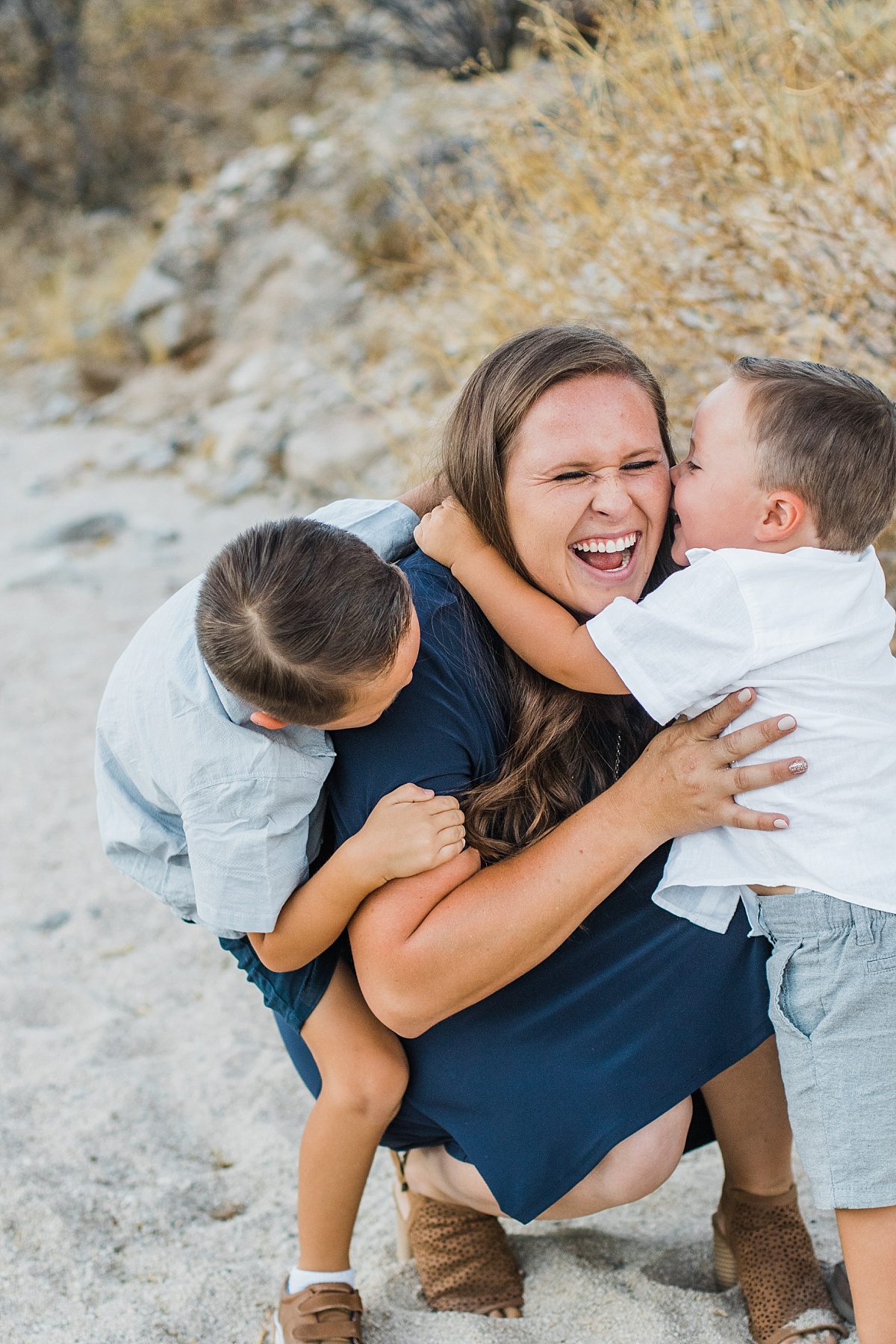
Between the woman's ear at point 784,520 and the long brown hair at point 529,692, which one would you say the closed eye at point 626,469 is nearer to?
the long brown hair at point 529,692

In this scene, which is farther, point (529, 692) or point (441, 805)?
point (529, 692)

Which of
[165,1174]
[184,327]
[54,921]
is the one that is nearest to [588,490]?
[165,1174]

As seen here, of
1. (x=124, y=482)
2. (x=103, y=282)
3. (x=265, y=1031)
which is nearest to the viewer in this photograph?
(x=265, y=1031)

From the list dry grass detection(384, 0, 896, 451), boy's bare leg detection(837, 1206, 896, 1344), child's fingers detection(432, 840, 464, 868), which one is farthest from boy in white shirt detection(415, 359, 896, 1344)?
dry grass detection(384, 0, 896, 451)

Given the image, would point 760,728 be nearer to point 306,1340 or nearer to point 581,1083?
point 581,1083

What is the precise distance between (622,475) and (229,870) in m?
0.87

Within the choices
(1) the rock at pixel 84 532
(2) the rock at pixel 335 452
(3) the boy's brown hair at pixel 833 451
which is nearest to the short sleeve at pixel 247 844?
(3) the boy's brown hair at pixel 833 451

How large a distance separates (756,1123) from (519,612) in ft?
3.10

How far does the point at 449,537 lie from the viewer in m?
1.87

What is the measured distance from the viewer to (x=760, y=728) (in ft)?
5.41

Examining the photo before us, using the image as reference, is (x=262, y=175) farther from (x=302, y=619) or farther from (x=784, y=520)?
(x=302, y=619)

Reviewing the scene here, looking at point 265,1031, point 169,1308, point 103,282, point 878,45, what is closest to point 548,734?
point 169,1308

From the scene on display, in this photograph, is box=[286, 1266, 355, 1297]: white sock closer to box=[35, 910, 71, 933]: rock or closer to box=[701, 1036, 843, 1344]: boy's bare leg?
box=[701, 1036, 843, 1344]: boy's bare leg

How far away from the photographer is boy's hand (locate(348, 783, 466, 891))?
5.31 feet
